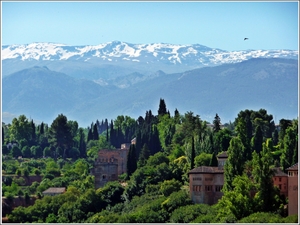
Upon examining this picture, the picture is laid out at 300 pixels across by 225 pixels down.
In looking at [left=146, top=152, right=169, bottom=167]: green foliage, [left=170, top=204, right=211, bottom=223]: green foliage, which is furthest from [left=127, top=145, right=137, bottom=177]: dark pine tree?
[left=170, top=204, right=211, bottom=223]: green foliage

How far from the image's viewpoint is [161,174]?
81688mm

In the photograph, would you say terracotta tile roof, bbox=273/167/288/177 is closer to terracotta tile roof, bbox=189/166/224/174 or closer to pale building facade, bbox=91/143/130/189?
terracotta tile roof, bbox=189/166/224/174

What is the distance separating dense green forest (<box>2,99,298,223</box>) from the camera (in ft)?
219

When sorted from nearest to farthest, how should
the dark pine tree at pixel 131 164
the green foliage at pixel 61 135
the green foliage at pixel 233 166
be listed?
the green foliage at pixel 233 166 → the dark pine tree at pixel 131 164 → the green foliage at pixel 61 135

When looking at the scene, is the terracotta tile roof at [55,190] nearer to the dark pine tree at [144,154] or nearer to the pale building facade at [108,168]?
the pale building facade at [108,168]

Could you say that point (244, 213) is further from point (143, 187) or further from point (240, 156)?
point (143, 187)

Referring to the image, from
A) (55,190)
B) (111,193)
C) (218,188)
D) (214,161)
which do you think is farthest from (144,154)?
(218,188)

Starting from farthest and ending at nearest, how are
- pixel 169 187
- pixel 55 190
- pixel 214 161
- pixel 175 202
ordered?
pixel 55 190 < pixel 169 187 < pixel 214 161 < pixel 175 202

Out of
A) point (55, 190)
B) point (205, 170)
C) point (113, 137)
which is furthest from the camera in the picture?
point (113, 137)

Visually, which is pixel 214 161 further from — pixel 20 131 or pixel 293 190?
pixel 20 131

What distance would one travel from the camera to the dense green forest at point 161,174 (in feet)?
219

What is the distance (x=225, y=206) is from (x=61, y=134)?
52082 mm

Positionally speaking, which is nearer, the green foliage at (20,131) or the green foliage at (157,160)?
the green foliage at (157,160)

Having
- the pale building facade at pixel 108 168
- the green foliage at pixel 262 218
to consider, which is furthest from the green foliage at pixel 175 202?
the pale building facade at pixel 108 168
